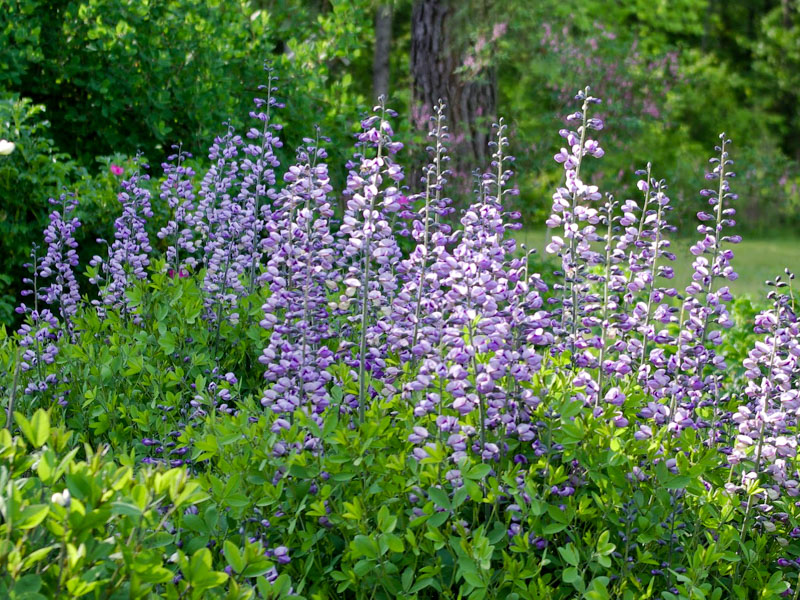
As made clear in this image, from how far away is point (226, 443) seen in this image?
9.42ft

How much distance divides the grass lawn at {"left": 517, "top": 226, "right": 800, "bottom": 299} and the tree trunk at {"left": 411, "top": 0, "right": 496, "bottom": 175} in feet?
9.53

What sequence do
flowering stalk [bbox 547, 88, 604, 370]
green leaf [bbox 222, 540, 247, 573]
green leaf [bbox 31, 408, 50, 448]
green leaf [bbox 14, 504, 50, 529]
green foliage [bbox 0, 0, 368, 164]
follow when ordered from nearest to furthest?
1. green leaf [bbox 14, 504, 50, 529]
2. green leaf [bbox 31, 408, 50, 448]
3. green leaf [bbox 222, 540, 247, 573]
4. flowering stalk [bbox 547, 88, 604, 370]
5. green foliage [bbox 0, 0, 368, 164]

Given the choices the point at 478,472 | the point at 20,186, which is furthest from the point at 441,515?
the point at 20,186

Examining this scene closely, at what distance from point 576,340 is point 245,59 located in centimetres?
602

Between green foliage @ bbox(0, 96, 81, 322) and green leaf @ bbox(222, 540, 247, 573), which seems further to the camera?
green foliage @ bbox(0, 96, 81, 322)

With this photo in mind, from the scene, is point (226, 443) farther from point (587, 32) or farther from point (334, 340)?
point (587, 32)

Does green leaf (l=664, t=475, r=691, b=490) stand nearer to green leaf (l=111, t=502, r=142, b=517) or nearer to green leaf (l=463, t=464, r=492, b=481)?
green leaf (l=463, t=464, r=492, b=481)

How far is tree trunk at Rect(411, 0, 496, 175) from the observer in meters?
10.3

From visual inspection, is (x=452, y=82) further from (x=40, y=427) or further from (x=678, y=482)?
(x=40, y=427)

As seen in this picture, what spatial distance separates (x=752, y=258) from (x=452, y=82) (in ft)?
35.6

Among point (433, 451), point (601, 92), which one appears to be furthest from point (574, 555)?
point (601, 92)

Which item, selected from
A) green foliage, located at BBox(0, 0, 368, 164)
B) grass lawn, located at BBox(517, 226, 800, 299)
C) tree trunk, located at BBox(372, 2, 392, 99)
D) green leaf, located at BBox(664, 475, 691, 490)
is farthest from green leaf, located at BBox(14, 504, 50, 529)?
tree trunk, located at BBox(372, 2, 392, 99)

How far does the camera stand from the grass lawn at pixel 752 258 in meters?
13.8

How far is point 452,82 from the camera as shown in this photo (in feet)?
34.4
